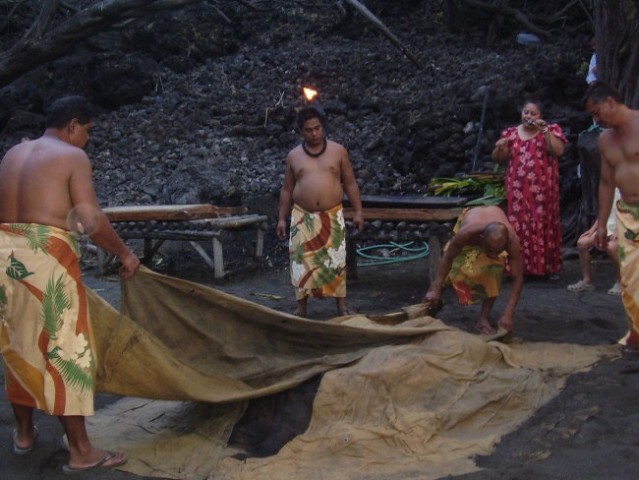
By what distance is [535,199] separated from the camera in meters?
6.94

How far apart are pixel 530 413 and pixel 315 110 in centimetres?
277

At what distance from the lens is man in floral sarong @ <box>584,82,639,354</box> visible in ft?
15.0

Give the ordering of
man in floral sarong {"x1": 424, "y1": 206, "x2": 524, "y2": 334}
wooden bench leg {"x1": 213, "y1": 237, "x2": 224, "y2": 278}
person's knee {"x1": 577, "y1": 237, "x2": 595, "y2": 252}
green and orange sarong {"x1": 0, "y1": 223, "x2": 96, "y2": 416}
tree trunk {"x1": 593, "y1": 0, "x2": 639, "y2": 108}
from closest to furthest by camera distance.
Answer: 1. green and orange sarong {"x1": 0, "y1": 223, "x2": 96, "y2": 416}
2. man in floral sarong {"x1": 424, "y1": 206, "x2": 524, "y2": 334}
3. person's knee {"x1": 577, "y1": 237, "x2": 595, "y2": 252}
4. tree trunk {"x1": 593, "y1": 0, "x2": 639, "y2": 108}
5. wooden bench leg {"x1": 213, "y1": 237, "x2": 224, "y2": 278}

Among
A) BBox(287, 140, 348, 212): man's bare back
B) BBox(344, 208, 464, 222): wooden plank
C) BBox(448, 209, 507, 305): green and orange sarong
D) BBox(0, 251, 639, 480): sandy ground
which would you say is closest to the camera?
BBox(0, 251, 639, 480): sandy ground

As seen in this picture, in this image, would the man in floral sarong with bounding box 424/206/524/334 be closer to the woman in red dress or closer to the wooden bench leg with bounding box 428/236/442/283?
the wooden bench leg with bounding box 428/236/442/283

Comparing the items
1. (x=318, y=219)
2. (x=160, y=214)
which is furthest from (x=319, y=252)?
(x=160, y=214)

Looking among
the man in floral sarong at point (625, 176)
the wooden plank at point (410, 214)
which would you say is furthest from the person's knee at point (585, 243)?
the man in floral sarong at point (625, 176)

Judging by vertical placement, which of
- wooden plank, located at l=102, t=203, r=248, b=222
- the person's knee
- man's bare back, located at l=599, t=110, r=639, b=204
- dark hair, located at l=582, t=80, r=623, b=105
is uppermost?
dark hair, located at l=582, t=80, r=623, b=105

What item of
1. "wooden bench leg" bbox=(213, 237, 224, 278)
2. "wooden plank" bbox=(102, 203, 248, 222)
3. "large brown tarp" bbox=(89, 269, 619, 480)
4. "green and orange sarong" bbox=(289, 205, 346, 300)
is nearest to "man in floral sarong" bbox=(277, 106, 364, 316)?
"green and orange sarong" bbox=(289, 205, 346, 300)

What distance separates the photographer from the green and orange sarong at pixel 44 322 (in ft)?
11.2

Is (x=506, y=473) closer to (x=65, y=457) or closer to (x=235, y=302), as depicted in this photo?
(x=235, y=302)

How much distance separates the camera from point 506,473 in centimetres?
322

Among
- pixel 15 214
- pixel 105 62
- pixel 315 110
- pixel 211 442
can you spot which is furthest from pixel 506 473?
pixel 105 62

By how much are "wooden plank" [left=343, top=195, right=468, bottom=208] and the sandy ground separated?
758 millimetres
